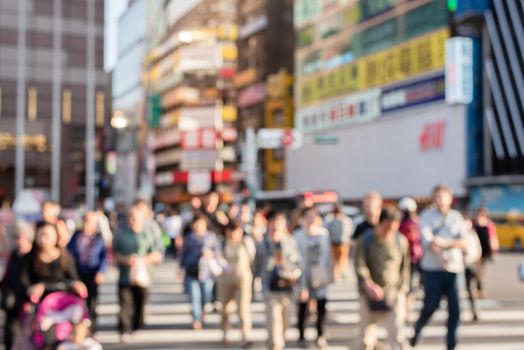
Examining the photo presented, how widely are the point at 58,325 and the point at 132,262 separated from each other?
483 centimetres

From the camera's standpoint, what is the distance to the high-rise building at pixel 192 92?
92125 mm

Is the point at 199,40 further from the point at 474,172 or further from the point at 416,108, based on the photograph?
the point at 474,172

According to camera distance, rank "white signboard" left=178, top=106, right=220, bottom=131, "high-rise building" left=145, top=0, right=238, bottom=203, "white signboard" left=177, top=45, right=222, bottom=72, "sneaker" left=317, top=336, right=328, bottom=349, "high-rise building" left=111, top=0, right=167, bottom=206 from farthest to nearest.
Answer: "high-rise building" left=111, top=0, right=167, bottom=206 < "white signboard" left=178, top=106, right=220, bottom=131 < "high-rise building" left=145, top=0, right=238, bottom=203 < "white signboard" left=177, top=45, right=222, bottom=72 < "sneaker" left=317, top=336, right=328, bottom=349

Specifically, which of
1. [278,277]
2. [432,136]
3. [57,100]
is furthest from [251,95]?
[278,277]

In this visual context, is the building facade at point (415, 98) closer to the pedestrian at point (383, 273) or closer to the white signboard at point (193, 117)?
the white signboard at point (193, 117)

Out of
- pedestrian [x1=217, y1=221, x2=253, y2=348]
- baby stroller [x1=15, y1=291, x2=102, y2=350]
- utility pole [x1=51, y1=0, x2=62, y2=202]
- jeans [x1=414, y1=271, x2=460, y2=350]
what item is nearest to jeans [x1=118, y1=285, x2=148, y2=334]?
pedestrian [x1=217, y1=221, x2=253, y2=348]

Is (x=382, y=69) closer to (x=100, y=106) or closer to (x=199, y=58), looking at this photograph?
(x=100, y=106)

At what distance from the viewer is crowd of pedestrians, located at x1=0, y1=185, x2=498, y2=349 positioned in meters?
7.50

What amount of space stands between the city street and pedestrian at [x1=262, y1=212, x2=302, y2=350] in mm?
850

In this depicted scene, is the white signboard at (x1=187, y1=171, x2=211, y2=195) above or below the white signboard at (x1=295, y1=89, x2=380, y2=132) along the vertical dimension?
below

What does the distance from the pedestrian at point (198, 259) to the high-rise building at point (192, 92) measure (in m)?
67.2

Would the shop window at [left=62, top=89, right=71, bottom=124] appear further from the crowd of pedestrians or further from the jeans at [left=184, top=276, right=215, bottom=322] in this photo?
the jeans at [left=184, top=276, right=215, bottom=322]

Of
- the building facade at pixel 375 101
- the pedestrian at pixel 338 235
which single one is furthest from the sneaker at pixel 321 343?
the building facade at pixel 375 101

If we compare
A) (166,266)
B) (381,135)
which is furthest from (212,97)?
(166,266)
